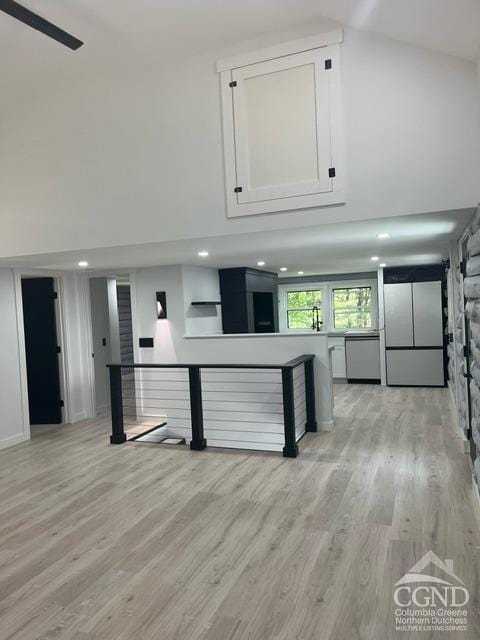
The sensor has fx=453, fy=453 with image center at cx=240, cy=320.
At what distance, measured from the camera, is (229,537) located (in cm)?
310

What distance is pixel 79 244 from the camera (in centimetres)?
456

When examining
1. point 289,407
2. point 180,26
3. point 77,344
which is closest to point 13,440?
point 77,344

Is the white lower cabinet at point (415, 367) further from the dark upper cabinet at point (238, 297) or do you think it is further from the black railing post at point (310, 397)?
the black railing post at point (310, 397)

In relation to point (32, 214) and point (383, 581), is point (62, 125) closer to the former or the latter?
point (32, 214)

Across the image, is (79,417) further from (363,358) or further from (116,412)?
(363,358)

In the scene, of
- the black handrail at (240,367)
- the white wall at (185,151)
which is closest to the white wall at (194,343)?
the black handrail at (240,367)

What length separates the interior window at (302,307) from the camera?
10023 mm

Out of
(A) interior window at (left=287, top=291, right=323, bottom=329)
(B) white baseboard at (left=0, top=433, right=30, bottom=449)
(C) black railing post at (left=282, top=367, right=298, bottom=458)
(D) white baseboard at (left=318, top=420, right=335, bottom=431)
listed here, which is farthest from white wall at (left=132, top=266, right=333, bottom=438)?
(A) interior window at (left=287, top=291, right=323, bottom=329)

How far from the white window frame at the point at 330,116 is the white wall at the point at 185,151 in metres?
0.07

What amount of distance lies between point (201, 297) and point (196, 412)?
2.70 m

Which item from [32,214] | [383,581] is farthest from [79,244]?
[383,581]

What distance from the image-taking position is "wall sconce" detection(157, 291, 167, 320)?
6914mm

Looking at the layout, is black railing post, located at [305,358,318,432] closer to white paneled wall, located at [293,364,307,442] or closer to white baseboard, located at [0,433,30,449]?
white paneled wall, located at [293,364,307,442]

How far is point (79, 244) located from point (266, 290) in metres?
4.70
